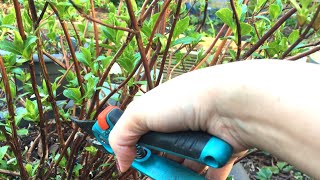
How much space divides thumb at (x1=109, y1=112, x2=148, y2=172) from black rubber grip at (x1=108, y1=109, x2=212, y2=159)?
0.02 m

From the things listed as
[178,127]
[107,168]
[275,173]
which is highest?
[178,127]

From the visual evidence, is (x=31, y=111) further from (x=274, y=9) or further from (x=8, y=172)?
(x=274, y=9)

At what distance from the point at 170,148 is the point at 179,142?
0.9 inches

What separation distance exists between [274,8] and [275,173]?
898 millimetres

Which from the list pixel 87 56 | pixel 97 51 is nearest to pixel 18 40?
pixel 87 56

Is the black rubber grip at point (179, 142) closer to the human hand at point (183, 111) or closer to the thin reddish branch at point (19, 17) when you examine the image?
the human hand at point (183, 111)

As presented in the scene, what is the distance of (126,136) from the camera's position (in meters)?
0.63

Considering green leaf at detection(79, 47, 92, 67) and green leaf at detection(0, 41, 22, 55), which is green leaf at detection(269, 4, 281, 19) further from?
green leaf at detection(0, 41, 22, 55)

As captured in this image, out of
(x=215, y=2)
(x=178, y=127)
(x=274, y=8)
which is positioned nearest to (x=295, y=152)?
(x=178, y=127)

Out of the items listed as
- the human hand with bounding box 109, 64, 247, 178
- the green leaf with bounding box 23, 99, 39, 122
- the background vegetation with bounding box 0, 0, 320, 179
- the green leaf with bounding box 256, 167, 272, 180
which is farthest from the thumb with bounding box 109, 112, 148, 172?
the green leaf with bounding box 256, 167, 272, 180

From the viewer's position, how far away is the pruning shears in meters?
0.55

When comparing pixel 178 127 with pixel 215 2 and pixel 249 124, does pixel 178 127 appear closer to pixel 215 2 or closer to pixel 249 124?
pixel 249 124

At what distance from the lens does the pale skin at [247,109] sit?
0.47 meters

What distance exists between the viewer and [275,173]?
158 cm
